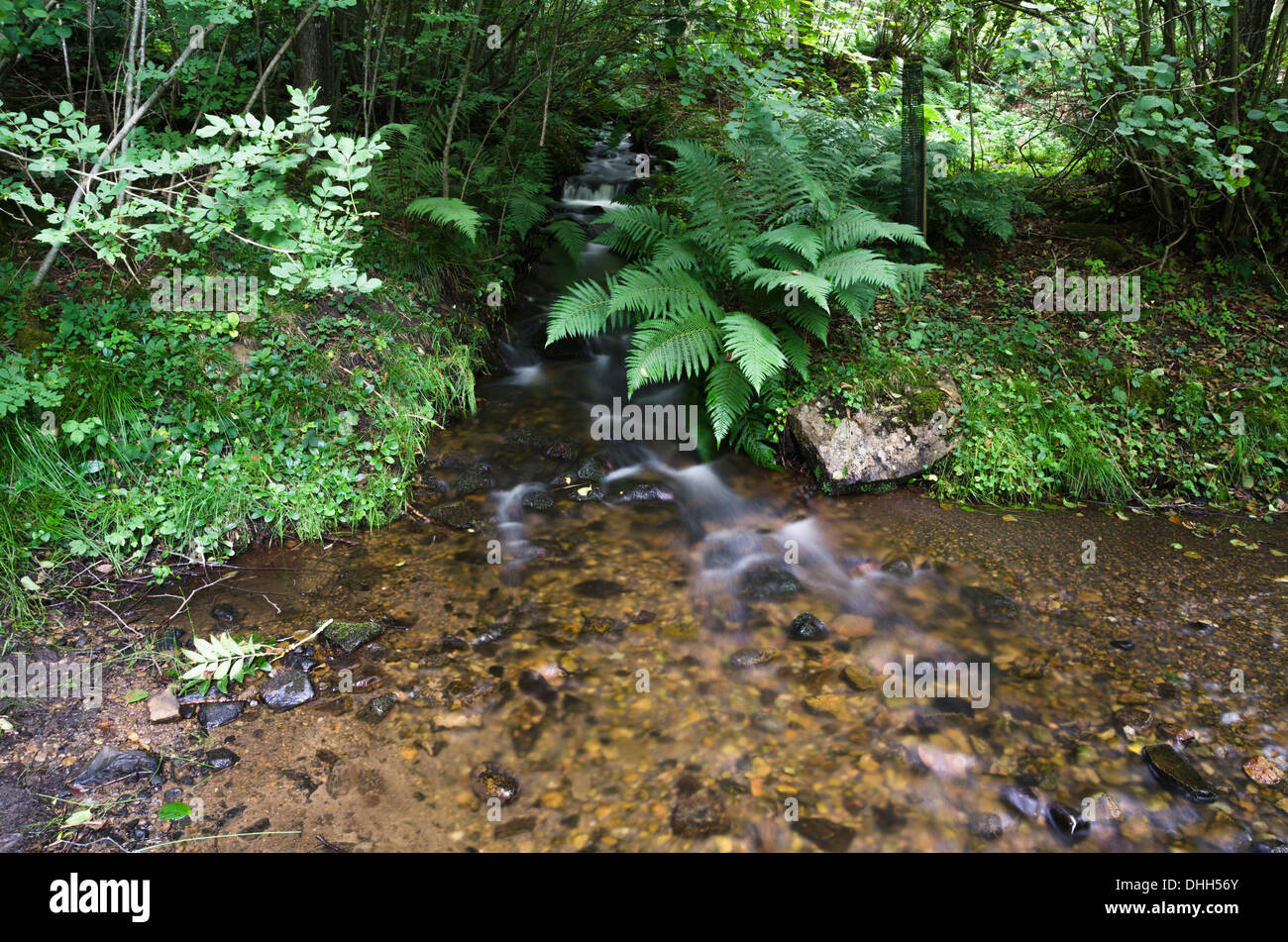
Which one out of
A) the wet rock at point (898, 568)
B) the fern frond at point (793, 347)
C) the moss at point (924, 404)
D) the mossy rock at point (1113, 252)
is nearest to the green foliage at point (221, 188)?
the fern frond at point (793, 347)

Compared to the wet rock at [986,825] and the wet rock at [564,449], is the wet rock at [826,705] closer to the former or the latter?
the wet rock at [986,825]

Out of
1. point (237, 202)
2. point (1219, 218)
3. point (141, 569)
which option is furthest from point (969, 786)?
point (1219, 218)

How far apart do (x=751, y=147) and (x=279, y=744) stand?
4.68 metres

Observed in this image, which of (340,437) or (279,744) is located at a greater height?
(340,437)

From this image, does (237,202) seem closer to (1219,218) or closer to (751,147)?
(751,147)

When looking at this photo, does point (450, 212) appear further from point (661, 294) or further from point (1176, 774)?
point (1176, 774)

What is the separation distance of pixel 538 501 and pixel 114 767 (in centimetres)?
249

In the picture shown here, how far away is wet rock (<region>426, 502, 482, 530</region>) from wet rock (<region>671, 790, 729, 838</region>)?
2173 millimetres

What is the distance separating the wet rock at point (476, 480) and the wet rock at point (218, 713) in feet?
6.08

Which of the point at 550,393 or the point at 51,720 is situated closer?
the point at 51,720

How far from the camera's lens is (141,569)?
3.78 meters

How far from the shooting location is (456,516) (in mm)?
4523

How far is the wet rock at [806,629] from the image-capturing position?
3777mm

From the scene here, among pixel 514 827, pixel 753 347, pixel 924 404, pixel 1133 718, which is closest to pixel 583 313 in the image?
pixel 753 347
